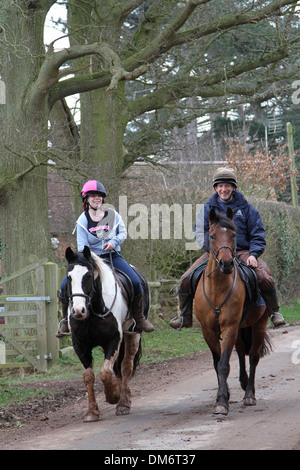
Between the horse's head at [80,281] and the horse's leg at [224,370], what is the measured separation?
1.65 m

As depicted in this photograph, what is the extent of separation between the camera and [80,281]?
7.42 metres

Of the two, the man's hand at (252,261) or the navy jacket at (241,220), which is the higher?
the navy jacket at (241,220)

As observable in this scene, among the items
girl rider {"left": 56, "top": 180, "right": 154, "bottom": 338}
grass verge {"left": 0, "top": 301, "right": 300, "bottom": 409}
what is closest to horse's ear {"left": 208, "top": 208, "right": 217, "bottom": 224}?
girl rider {"left": 56, "top": 180, "right": 154, "bottom": 338}

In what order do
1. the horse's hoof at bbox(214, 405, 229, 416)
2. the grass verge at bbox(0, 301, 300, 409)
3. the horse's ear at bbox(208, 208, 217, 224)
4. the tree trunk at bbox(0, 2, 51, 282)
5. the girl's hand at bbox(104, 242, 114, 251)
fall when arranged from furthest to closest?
the tree trunk at bbox(0, 2, 51, 282), the grass verge at bbox(0, 301, 300, 409), the girl's hand at bbox(104, 242, 114, 251), the horse's ear at bbox(208, 208, 217, 224), the horse's hoof at bbox(214, 405, 229, 416)

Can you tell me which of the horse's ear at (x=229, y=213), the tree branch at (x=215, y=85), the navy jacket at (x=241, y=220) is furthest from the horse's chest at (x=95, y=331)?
the tree branch at (x=215, y=85)

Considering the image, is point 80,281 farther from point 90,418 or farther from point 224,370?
point 224,370

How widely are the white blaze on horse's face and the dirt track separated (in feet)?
4.06

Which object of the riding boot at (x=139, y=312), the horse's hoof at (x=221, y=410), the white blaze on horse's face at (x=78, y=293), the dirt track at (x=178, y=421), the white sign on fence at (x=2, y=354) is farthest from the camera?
the white sign on fence at (x=2, y=354)

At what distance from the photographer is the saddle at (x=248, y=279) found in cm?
838

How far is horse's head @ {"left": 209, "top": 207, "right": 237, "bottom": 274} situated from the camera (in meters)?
7.57

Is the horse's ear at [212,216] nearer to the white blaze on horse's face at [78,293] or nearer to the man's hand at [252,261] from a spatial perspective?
the man's hand at [252,261]

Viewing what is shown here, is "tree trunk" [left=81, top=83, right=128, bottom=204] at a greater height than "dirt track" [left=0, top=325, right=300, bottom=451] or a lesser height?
greater

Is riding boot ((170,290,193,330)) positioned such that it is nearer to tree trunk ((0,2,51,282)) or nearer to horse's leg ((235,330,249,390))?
horse's leg ((235,330,249,390))
